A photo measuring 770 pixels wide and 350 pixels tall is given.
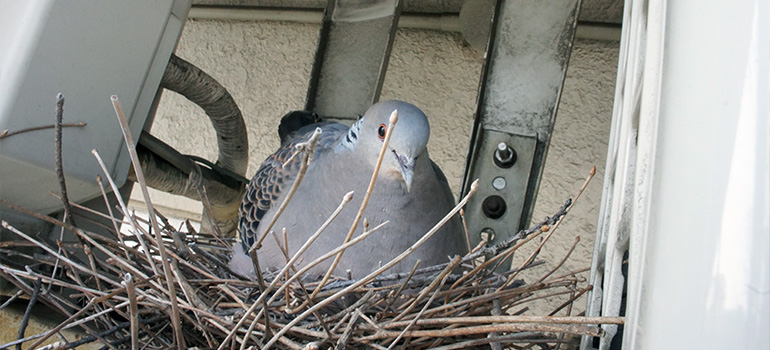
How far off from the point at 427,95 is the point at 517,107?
127cm

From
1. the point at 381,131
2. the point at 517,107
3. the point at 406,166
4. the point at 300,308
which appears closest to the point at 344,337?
the point at 300,308

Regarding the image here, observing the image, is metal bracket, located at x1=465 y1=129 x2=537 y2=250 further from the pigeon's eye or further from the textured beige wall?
the textured beige wall

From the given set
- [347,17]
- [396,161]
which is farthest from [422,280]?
[347,17]

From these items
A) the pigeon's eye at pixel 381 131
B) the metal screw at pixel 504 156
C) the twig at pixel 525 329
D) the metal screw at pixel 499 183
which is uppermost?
the metal screw at pixel 504 156

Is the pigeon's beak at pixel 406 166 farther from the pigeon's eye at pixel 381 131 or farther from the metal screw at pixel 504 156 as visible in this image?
the metal screw at pixel 504 156

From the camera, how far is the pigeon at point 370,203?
68.4 inches

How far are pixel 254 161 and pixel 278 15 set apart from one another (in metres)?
0.82

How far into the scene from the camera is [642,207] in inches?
36.8

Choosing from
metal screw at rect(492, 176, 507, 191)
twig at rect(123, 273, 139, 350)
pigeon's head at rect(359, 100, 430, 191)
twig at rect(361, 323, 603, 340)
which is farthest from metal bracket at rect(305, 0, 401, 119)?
twig at rect(123, 273, 139, 350)

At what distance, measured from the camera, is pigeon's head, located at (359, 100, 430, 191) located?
5.42 ft

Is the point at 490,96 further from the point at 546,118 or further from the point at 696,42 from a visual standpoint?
the point at 696,42

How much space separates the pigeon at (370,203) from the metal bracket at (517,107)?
0.86 feet

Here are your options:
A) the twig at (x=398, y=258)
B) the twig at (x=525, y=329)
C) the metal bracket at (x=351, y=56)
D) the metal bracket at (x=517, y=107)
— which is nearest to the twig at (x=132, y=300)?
the twig at (x=398, y=258)

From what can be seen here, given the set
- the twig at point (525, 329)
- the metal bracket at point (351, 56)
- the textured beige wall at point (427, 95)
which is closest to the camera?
the twig at point (525, 329)
